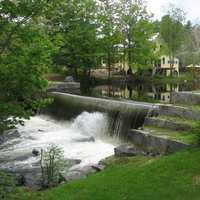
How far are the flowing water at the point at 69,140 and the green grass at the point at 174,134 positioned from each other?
2.06 m

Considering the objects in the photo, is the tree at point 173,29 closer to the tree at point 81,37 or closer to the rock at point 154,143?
the tree at point 81,37

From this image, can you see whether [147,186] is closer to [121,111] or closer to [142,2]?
[121,111]

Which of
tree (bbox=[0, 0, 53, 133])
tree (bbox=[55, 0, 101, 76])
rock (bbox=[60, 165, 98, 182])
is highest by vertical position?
tree (bbox=[55, 0, 101, 76])

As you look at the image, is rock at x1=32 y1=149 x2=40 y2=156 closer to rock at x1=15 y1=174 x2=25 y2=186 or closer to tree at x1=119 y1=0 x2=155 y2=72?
rock at x1=15 y1=174 x2=25 y2=186

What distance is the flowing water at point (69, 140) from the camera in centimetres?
1195

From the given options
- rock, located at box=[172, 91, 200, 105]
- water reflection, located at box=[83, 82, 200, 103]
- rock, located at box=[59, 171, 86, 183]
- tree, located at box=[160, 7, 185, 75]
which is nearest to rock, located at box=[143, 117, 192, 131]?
rock, located at box=[172, 91, 200, 105]

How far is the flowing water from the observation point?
11953 mm

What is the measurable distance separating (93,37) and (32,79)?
2549 centimetres

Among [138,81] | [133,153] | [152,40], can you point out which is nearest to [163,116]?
[133,153]

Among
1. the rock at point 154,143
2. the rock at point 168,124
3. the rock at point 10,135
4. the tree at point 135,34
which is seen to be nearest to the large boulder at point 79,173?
the rock at point 154,143

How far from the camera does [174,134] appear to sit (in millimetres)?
9492

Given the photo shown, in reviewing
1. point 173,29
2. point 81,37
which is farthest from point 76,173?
point 173,29

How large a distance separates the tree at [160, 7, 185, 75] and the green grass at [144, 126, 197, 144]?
3682 cm

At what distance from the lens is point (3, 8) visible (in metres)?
6.21
